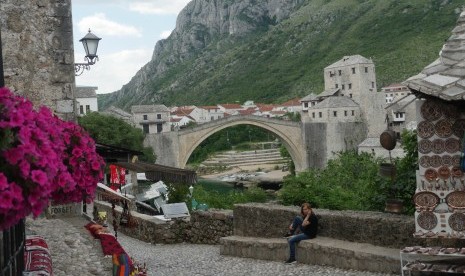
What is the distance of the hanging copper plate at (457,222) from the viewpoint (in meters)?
5.52

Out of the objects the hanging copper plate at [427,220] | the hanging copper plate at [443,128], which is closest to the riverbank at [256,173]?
the hanging copper plate at [427,220]

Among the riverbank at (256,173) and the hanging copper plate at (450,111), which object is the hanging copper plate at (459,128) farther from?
the riverbank at (256,173)

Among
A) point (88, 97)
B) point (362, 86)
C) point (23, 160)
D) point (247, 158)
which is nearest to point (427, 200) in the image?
point (23, 160)

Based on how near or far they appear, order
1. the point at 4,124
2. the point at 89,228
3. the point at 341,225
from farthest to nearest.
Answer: the point at 341,225, the point at 89,228, the point at 4,124

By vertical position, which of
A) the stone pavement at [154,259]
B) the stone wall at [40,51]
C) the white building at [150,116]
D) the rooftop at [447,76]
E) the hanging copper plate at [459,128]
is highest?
the white building at [150,116]

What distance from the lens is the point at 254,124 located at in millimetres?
52969

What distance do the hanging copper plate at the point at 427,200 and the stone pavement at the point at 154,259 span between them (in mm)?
1704

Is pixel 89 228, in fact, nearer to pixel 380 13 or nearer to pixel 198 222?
pixel 198 222

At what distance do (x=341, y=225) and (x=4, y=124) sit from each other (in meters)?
6.68

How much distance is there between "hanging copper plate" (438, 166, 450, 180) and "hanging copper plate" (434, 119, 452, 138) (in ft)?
0.93

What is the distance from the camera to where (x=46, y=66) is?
7.71 m

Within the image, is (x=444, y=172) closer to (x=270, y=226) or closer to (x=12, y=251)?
(x=12, y=251)

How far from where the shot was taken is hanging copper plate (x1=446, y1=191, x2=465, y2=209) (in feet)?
18.1

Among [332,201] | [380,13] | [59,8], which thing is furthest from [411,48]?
[59,8]
